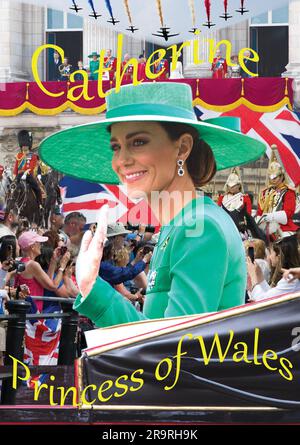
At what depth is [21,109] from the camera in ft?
26.3

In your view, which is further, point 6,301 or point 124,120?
point 6,301

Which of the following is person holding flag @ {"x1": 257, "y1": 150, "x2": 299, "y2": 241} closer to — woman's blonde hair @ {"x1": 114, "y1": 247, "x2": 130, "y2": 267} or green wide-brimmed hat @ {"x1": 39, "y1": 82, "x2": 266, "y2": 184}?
green wide-brimmed hat @ {"x1": 39, "y1": 82, "x2": 266, "y2": 184}

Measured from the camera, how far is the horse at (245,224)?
7.88 meters

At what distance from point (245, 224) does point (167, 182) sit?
413 mm

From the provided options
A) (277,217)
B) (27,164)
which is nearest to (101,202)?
(27,164)

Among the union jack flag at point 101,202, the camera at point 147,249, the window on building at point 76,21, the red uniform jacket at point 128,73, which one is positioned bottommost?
the camera at point 147,249

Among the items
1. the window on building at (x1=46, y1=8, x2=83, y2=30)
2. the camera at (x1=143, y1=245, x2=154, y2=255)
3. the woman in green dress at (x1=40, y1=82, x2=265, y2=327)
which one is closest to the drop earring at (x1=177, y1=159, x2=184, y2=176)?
the woman in green dress at (x1=40, y1=82, x2=265, y2=327)

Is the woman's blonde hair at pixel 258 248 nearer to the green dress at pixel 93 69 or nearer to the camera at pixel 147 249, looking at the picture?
the camera at pixel 147 249

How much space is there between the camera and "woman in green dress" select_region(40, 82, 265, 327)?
766cm

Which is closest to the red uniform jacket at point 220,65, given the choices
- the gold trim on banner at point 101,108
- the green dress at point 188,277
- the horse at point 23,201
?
the gold trim on banner at point 101,108

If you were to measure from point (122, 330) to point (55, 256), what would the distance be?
64 centimetres

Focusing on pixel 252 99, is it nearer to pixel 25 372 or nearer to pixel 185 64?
pixel 185 64

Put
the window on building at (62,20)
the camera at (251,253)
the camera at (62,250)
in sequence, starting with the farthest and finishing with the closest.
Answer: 1. the window on building at (62,20)
2. the camera at (62,250)
3. the camera at (251,253)

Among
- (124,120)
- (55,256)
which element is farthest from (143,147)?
(55,256)
